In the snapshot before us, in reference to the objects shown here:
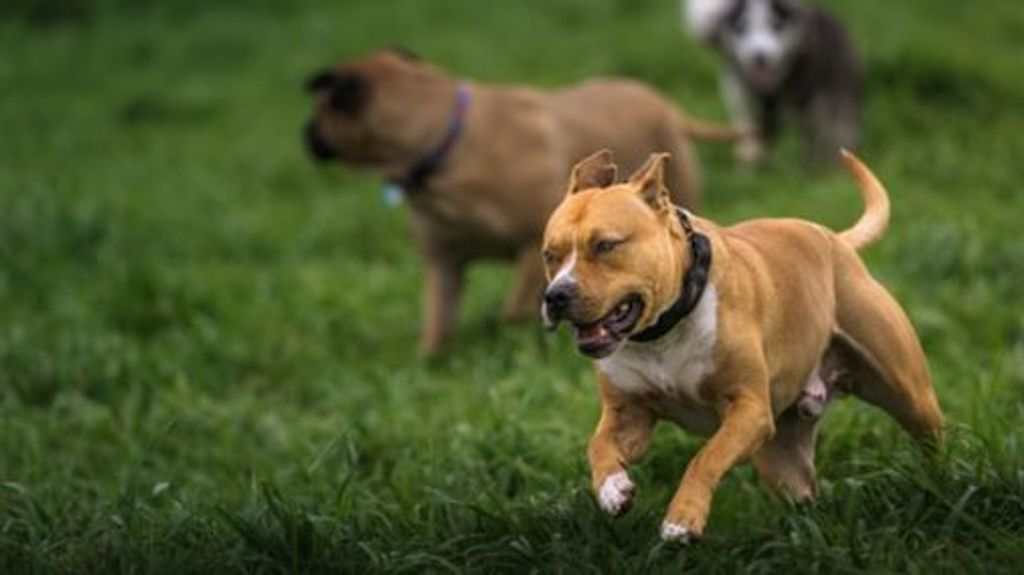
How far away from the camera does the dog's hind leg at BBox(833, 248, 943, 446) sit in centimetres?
512

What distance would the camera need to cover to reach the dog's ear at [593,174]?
15.8 feet

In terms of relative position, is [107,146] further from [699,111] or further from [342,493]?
[342,493]

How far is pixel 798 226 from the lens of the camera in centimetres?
525

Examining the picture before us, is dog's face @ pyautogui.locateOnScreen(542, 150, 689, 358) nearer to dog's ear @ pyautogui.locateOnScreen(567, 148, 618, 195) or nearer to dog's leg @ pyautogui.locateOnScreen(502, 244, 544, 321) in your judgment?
dog's ear @ pyautogui.locateOnScreen(567, 148, 618, 195)

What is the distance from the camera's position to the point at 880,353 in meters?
5.12

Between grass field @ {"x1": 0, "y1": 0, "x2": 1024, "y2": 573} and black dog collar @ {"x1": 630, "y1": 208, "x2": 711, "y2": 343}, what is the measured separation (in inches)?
21.0

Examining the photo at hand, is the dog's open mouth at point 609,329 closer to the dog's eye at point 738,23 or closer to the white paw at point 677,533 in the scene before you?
the white paw at point 677,533

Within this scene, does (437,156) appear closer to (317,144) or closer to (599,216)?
(317,144)

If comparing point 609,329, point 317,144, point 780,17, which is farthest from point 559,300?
point 780,17

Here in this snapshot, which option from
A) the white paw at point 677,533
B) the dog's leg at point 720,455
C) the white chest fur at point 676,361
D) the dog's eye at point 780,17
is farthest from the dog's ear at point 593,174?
the dog's eye at point 780,17

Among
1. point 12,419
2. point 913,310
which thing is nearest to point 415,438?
point 12,419

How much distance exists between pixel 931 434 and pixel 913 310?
8.47 feet

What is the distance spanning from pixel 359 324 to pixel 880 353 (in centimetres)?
426

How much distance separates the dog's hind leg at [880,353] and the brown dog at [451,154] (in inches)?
129
